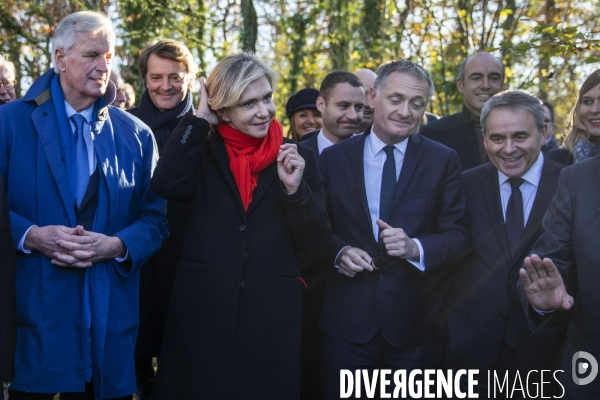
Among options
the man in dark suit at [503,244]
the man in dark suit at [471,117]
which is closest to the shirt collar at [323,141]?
the man in dark suit at [471,117]

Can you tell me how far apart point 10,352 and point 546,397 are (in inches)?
111

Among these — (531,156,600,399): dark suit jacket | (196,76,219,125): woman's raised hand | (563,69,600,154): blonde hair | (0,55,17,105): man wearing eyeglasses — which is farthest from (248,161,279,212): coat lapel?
(0,55,17,105): man wearing eyeglasses

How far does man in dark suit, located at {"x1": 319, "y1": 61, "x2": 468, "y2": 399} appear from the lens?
4.15 metres

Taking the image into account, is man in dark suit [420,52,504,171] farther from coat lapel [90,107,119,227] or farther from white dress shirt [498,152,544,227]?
coat lapel [90,107,119,227]

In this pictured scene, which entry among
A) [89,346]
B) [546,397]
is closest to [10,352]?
[89,346]

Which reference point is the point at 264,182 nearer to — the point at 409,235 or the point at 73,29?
the point at 409,235

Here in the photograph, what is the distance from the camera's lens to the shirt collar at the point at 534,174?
14.2 feet

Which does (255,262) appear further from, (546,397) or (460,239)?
(546,397)

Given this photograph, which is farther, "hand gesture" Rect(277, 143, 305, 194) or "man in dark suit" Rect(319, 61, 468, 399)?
"man in dark suit" Rect(319, 61, 468, 399)

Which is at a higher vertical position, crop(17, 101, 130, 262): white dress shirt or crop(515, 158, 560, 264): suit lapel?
crop(17, 101, 130, 262): white dress shirt

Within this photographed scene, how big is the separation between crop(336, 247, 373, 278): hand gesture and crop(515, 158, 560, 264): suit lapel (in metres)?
0.86

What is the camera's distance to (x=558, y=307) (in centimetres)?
337

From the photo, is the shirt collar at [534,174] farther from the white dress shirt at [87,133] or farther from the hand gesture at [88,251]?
the white dress shirt at [87,133]

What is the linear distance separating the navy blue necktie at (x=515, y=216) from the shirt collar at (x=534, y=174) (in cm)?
3
